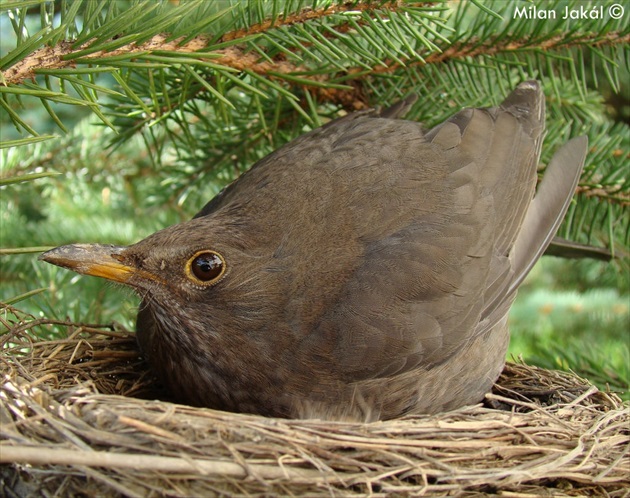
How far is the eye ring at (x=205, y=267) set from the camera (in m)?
2.44

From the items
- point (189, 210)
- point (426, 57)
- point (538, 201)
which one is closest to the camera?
point (426, 57)

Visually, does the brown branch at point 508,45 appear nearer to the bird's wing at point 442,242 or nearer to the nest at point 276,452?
the bird's wing at point 442,242

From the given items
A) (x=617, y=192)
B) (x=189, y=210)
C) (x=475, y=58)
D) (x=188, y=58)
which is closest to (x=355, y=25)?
(x=188, y=58)

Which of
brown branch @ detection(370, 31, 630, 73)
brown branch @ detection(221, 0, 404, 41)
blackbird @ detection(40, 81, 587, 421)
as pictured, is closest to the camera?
brown branch @ detection(221, 0, 404, 41)

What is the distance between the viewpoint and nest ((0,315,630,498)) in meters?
1.68

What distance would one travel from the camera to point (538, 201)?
302cm

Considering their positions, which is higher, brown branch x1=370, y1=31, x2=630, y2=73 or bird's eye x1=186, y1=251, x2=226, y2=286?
brown branch x1=370, y1=31, x2=630, y2=73

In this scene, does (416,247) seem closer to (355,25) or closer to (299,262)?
(299,262)

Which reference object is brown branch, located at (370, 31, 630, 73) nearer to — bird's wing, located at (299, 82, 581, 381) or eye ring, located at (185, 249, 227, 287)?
bird's wing, located at (299, 82, 581, 381)

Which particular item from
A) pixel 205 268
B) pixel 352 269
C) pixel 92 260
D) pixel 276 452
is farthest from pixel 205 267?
pixel 276 452

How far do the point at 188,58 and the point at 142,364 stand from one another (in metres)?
1.42

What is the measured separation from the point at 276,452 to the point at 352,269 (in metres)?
0.95

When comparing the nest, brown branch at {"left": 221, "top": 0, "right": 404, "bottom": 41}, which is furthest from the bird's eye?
brown branch at {"left": 221, "top": 0, "right": 404, "bottom": 41}

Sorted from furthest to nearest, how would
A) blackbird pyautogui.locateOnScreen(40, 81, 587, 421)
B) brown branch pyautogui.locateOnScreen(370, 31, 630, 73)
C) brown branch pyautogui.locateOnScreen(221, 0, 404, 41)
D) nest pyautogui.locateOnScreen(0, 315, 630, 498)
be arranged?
brown branch pyautogui.locateOnScreen(370, 31, 630, 73), blackbird pyautogui.locateOnScreen(40, 81, 587, 421), brown branch pyautogui.locateOnScreen(221, 0, 404, 41), nest pyautogui.locateOnScreen(0, 315, 630, 498)
